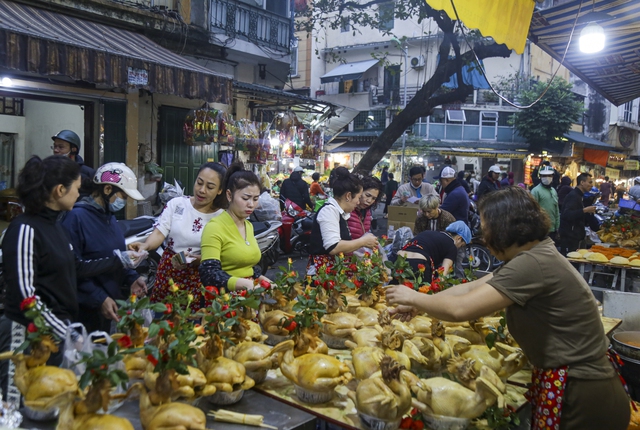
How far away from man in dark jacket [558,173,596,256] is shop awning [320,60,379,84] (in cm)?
1897

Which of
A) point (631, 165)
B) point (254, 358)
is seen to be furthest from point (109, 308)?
point (631, 165)

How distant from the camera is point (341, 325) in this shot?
2.60 meters

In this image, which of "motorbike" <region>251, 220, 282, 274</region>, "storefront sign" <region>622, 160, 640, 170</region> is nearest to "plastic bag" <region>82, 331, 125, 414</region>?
"motorbike" <region>251, 220, 282, 274</region>

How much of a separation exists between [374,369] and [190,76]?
631 cm

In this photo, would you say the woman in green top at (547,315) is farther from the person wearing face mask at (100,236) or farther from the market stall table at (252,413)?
the person wearing face mask at (100,236)

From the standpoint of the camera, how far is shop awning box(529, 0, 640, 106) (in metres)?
4.93

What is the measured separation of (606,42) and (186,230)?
5114 millimetres

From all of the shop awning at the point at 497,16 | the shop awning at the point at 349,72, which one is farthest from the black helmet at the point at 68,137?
the shop awning at the point at 349,72

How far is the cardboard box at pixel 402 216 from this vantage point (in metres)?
8.09

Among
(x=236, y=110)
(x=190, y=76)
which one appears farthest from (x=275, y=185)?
(x=190, y=76)

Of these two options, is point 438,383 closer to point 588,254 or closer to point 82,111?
point 588,254

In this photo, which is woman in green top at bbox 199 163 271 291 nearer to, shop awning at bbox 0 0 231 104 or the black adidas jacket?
the black adidas jacket

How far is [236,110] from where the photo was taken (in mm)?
11461

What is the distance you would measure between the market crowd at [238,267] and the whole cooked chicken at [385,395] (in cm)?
35
